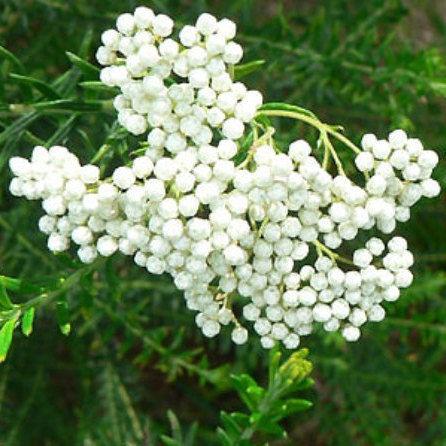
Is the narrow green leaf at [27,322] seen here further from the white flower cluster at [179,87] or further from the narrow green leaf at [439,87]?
the narrow green leaf at [439,87]

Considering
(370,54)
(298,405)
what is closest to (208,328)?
(298,405)

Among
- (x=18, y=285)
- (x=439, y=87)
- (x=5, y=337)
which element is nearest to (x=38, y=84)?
(x=18, y=285)

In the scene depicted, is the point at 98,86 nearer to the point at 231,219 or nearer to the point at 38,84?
the point at 38,84

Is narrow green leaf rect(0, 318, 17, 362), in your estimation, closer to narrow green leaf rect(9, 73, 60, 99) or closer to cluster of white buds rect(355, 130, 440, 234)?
narrow green leaf rect(9, 73, 60, 99)

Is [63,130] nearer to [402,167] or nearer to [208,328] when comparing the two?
[208,328]

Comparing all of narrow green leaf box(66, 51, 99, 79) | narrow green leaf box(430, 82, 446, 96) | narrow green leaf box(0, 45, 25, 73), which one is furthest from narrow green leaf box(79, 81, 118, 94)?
narrow green leaf box(430, 82, 446, 96)

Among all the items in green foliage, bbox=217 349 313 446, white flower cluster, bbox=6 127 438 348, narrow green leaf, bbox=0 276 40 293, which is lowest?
green foliage, bbox=217 349 313 446
